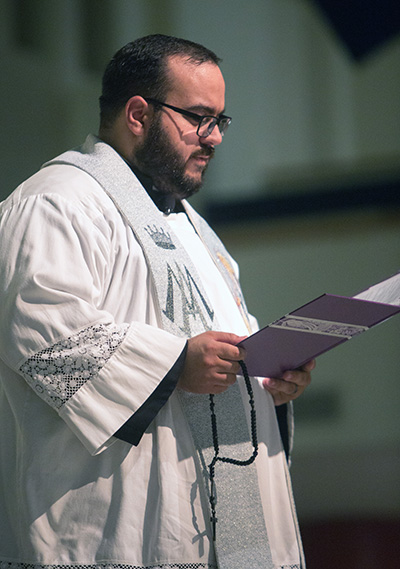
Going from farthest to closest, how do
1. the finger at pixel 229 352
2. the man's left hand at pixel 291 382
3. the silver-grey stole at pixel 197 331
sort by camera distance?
the man's left hand at pixel 291 382 → the silver-grey stole at pixel 197 331 → the finger at pixel 229 352

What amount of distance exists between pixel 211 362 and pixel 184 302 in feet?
0.99

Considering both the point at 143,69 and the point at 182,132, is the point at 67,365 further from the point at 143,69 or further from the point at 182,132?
the point at 143,69

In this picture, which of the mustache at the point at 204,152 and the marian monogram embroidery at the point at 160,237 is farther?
the mustache at the point at 204,152

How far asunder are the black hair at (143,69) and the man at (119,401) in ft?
0.85

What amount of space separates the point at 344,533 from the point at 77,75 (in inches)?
143

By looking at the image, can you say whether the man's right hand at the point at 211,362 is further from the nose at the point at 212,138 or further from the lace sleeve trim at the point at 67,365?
the nose at the point at 212,138

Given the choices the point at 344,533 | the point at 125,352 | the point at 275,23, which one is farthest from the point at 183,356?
the point at 275,23

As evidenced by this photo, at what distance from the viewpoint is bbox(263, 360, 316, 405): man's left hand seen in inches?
93.0

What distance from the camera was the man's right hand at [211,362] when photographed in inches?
80.7

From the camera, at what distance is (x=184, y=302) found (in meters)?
2.30

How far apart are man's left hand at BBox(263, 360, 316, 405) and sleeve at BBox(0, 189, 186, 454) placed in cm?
44

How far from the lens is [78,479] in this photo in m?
2.04

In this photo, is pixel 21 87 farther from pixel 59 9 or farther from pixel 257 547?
pixel 257 547

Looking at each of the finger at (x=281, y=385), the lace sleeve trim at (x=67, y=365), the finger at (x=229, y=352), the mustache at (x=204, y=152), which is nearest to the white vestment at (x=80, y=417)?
the lace sleeve trim at (x=67, y=365)
